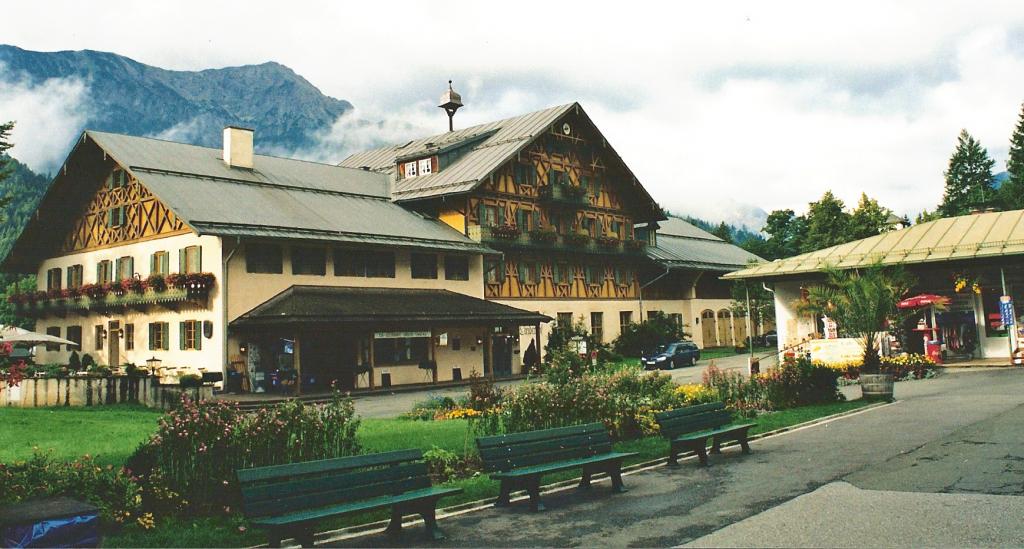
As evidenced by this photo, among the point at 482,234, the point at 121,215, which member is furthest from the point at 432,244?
the point at 121,215

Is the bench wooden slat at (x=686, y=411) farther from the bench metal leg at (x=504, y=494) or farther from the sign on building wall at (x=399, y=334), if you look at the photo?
the sign on building wall at (x=399, y=334)

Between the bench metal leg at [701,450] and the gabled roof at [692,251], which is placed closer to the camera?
the bench metal leg at [701,450]

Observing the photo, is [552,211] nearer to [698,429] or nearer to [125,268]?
[125,268]

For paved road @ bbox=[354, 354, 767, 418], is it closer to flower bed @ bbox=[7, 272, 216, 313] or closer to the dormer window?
flower bed @ bbox=[7, 272, 216, 313]

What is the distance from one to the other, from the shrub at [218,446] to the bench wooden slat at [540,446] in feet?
7.90

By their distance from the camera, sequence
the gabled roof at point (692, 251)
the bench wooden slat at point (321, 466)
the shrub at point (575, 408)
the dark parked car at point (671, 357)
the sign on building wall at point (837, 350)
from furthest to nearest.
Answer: the gabled roof at point (692, 251) < the dark parked car at point (671, 357) < the sign on building wall at point (837, 350) < the shrub at point (575, 408) < the bench wooden slat at point (321, 466)

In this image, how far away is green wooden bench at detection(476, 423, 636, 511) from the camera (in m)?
9.77

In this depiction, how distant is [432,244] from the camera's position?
3850cm

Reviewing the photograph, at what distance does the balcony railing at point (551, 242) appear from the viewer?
139 feet

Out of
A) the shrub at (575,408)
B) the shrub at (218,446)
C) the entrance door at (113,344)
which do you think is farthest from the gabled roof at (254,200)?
the shrub at (218,446)

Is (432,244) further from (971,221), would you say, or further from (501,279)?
(971,221)

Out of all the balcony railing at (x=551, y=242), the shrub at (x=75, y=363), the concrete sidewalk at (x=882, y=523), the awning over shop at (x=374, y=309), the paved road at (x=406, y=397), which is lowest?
the concrete sidewalk at (x=882, y=523)

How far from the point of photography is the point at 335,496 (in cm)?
830

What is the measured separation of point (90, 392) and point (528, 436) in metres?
20.4
